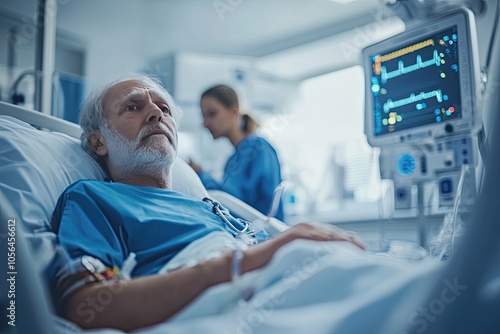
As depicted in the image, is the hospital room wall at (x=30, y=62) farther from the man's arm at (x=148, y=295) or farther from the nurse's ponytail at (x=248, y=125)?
the man's arm at (x=148, y=295)

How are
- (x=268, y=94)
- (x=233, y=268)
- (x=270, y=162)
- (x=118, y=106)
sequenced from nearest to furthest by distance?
(x=233, y=268) → (x=118, y=106) → (x=270, y=162) → (x=268, y=94)

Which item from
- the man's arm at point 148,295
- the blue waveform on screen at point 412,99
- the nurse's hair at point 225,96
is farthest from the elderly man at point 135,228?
the nurse's hair at point 225,96

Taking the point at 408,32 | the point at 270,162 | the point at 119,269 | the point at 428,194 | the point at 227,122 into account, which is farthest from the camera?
the point at 227,122

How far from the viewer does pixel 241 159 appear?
8.03 ft

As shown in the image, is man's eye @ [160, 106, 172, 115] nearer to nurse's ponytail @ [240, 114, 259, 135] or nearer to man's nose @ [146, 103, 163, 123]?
man's nose @ [146, 103, 163, 123]

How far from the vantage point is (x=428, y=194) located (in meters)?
2.10

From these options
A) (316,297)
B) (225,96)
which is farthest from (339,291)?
(225,96)

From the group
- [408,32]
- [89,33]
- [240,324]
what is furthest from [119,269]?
[89,33]

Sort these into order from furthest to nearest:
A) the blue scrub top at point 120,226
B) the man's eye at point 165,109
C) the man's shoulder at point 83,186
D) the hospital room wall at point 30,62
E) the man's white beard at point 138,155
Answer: the hospital room wall at point 30,62 → the man's eye at point 165,109 → the man's white beard at point 138,155 → the man's shoulder at point 83,186 → the blue scrub top at point 120,226

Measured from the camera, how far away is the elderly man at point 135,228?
801mm

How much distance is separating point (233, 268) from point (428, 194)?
5.01ft

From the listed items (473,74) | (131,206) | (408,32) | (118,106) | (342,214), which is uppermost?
(408,32)

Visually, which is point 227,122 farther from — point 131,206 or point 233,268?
point 233,268

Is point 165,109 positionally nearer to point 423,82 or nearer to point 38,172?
point 38,172
